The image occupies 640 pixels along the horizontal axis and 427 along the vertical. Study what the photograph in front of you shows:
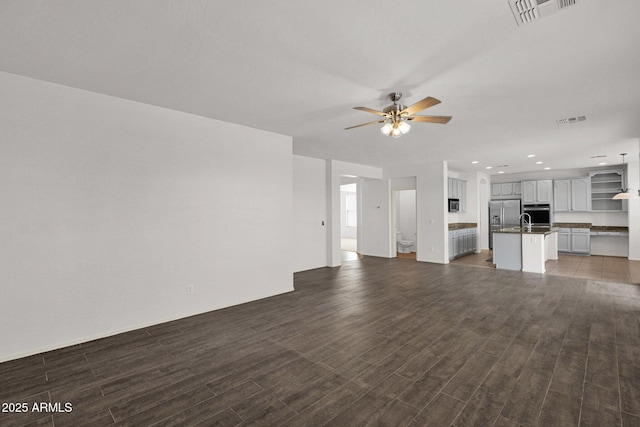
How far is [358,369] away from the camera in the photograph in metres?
2.56

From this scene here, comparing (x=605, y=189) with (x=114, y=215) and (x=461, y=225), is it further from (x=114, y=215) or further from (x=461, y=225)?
(x=114, y=215)

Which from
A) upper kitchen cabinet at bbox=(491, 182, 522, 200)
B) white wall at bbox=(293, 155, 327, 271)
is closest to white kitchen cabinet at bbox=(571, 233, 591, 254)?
upper kitchen cabinet at bbox=(491, 182, 522, 200)

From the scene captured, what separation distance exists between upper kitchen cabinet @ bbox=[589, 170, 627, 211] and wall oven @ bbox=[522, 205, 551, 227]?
3.74 feet

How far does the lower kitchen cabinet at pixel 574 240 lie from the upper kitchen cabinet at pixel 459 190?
3011 millimetres

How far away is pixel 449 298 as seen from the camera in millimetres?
4641

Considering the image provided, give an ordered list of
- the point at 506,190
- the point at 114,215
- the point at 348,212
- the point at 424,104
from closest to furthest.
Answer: the point at 424,104
the point at 114,215
the point at 506,190
the point at 348,212

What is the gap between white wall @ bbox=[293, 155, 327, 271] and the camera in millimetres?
6832

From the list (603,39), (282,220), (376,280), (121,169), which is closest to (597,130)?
(603,39)

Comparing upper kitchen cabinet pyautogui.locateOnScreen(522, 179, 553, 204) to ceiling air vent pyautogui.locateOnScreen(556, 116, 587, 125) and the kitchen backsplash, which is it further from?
ceiling air vent pyautogui.locateOnScreen(556, 116, 587, 125)

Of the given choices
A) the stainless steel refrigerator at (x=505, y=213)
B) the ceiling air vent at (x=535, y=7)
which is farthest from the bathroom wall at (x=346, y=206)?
the ceiling air vent at (x=535, y=7)

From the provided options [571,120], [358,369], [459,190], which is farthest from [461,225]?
[358,369]

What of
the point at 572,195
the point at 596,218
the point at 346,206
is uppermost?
the point at 572,195

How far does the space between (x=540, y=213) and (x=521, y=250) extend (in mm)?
3912

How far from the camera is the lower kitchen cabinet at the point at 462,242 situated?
27.4 feet
